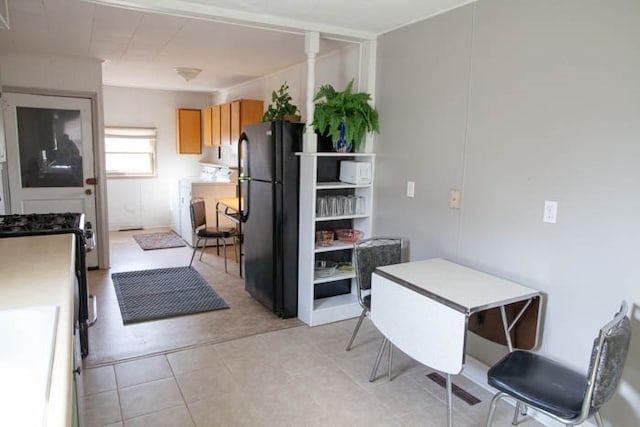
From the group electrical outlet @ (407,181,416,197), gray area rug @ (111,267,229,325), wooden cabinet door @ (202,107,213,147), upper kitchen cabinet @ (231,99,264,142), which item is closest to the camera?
electrical outlet @ (407,181,416,197)

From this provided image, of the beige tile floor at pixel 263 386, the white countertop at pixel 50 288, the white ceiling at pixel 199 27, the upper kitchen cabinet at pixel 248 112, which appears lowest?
the beige tile floor at pixel 263 386

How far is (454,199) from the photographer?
288 centimetres

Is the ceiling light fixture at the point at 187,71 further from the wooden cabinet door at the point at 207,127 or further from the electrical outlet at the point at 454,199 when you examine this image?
A: the electrical outlet at the point at 454,199

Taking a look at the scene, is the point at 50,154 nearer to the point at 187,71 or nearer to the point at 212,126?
the point at 187,71

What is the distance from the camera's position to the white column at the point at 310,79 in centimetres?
331

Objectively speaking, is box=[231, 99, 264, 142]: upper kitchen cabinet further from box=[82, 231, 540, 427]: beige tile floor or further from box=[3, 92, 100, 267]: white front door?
box=[82, 231, 540, 427]: beige tile floor

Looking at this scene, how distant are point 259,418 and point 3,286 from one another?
1373 mm

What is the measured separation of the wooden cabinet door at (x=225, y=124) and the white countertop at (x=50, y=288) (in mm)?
3658

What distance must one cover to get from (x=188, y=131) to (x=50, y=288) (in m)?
6.20

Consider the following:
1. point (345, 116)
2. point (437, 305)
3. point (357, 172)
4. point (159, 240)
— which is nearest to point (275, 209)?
point (357, 172)

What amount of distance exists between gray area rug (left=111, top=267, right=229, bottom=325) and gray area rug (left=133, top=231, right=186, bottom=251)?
4.02 feet

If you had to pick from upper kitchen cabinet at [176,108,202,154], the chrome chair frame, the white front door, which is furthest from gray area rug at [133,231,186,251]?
upper kitchen cabinet at [176,108,202,154]

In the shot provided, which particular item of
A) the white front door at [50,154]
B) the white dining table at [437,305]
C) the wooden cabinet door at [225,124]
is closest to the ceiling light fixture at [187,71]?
the wooden cabinet door at [225,124]

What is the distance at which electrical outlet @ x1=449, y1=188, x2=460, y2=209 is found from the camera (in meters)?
2.86
